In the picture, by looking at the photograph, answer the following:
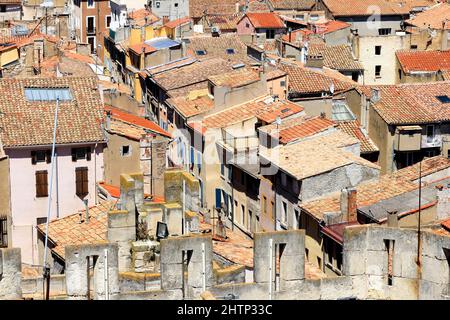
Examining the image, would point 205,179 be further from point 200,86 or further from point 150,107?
point 150,107

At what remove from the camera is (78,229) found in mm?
46250

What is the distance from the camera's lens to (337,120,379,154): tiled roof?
6138 centimetres

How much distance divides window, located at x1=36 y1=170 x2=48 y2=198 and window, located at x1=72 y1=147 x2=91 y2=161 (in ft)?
4.32

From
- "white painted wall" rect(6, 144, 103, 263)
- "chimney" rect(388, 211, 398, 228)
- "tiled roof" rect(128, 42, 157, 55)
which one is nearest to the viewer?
"chimney" rect(388, 211, 398, 228)

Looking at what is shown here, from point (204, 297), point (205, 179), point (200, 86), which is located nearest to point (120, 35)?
point (200, 86)

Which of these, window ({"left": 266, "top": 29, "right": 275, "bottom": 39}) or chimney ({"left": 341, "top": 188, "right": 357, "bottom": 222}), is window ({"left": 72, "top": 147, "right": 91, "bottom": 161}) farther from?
window ({"left": 266, "top": 29, "right": 275, "bottom": 39})

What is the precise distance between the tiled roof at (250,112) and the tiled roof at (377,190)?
22.4 feet

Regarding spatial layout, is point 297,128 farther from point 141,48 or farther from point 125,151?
point 141,48

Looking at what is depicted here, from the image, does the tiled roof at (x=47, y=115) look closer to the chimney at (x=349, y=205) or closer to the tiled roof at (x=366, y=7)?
the chimney at (x=349, y=205)

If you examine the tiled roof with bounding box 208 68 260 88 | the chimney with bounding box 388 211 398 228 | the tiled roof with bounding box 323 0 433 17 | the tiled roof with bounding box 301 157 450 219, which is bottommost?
the tiled roof with bounding box 323 0 433 17

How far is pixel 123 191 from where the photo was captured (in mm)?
39094

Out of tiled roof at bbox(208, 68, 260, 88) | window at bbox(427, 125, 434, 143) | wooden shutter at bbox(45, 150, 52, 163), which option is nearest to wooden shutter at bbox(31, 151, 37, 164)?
wooden shutter at bbox(45, 150, 52, 163)

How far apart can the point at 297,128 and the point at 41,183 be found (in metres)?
10.2
